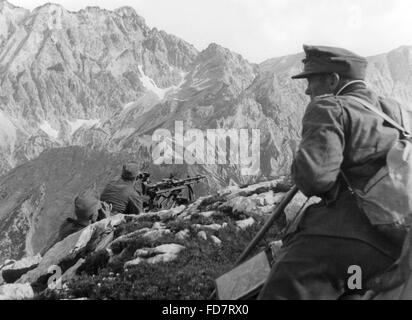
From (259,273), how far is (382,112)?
147cm

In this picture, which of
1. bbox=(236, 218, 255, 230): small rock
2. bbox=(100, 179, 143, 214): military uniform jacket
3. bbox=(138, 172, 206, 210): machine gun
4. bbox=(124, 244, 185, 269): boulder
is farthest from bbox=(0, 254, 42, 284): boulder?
bbox=(138, 172, 206, 210): machine gun

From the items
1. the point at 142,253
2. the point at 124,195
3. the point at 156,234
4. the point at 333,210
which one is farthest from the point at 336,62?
the point at 124,195

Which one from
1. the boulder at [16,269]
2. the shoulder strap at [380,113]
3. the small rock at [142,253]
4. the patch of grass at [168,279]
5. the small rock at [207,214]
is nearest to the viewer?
the shoulder strap at [380,113]

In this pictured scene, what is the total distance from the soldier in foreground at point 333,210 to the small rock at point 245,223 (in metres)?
8.20

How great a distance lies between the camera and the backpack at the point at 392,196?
4.40 metres

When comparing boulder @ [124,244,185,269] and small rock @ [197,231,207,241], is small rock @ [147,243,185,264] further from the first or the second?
small rock @ [197,231,207,241]

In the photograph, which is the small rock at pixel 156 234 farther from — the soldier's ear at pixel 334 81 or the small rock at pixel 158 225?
the soldier's ear at pixel 334 81

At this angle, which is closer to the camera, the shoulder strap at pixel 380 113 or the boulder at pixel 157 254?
A: the shoulder strap at pixel 380 113

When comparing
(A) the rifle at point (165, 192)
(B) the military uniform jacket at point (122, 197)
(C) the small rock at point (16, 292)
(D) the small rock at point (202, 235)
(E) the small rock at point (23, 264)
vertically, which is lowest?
(A) the rifle at point (165, 192)

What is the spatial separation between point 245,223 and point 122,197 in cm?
A: 539

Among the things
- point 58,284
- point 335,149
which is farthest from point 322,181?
point 58,284

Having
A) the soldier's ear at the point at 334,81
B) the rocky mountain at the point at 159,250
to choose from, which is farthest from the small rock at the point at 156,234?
the soldier's ear at the point at 334,81

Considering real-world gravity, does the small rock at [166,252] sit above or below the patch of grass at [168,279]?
below
